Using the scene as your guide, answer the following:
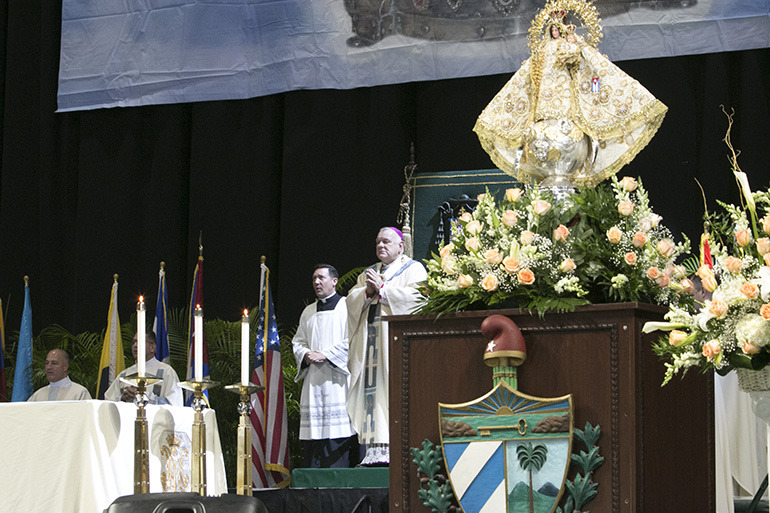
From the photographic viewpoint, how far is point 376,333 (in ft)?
21.4

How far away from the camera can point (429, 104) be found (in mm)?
8492

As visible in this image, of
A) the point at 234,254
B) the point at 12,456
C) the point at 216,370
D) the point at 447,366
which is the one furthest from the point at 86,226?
the point at 447,366

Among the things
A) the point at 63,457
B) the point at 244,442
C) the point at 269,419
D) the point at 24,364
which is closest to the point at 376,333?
the point at 269,419

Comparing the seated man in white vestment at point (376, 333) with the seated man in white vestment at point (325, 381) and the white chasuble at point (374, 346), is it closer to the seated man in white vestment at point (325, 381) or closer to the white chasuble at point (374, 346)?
the white chasuble at point (374, 346)

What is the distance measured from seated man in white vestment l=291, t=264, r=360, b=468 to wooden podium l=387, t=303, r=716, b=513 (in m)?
3.29

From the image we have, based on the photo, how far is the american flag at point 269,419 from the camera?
731cm

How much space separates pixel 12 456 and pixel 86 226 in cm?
561

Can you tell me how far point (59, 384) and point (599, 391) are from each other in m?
5.09

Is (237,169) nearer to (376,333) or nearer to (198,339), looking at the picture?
(376,333)

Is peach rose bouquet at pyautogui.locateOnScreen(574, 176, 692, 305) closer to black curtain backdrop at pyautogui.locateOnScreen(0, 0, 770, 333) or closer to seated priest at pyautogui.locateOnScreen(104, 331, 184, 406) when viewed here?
seated priest at pyautogui.locateOnScreen(104, 331, 184, 406)

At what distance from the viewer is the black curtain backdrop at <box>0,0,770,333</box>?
7629 millimetres

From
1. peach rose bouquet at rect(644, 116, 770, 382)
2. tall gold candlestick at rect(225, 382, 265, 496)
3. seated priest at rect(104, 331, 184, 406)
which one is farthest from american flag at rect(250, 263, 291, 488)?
peach rose bouquet at rect(644, 116, 770, 382)

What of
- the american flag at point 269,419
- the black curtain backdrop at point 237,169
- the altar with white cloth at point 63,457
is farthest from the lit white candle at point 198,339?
the black curtain backdrop at point 237,169

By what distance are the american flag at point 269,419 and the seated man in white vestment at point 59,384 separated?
1.12 m
